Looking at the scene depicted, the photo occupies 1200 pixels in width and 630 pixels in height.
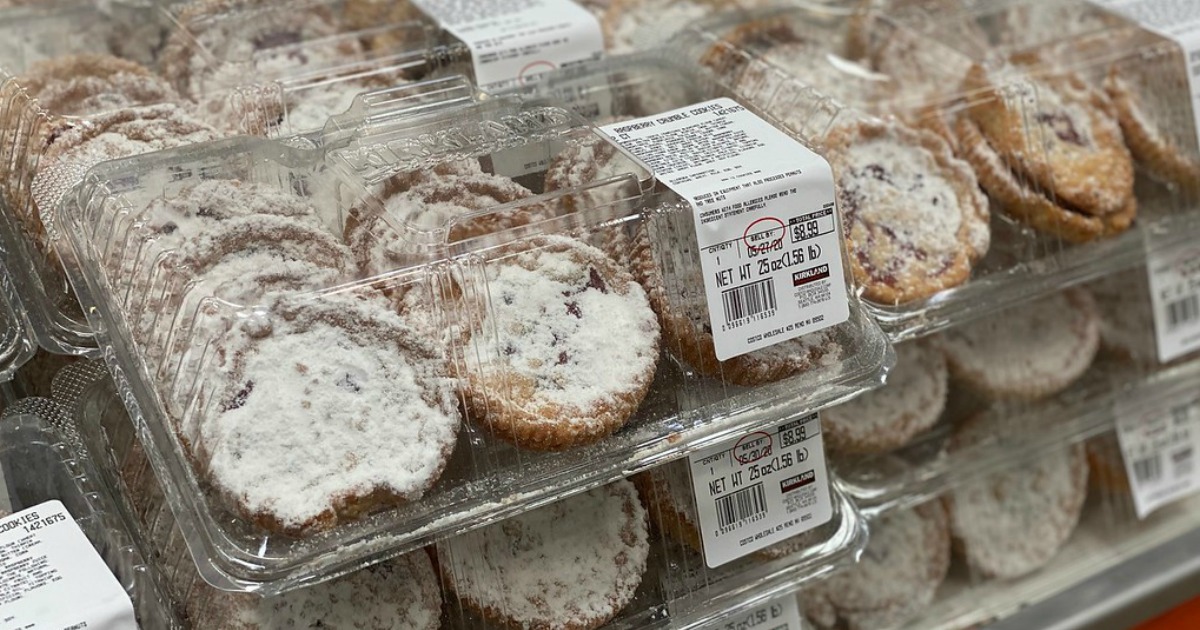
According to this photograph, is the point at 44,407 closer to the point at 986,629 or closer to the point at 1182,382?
the point at 986,629

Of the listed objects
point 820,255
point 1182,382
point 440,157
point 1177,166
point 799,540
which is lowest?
point 1182,382

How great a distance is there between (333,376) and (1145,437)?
152 cm

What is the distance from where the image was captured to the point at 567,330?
1301 mm

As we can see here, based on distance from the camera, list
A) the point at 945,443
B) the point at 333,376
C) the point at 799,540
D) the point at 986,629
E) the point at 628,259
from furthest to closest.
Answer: the point at 945,443 < the point at 986,629 < the point at 799,540 < the point at 628,259 < the point at 333,376

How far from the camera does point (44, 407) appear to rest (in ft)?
4.54

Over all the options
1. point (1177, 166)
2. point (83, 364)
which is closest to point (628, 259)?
point (83, 364)

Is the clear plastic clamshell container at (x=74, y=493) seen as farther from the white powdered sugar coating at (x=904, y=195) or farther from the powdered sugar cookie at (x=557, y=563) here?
the white powdered sugar coating at (x=904, y=195)

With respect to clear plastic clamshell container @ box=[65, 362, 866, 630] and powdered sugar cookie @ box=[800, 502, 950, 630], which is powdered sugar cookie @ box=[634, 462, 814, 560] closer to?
clear plastic clamshell container @ box=[65, 362, 866, 630]

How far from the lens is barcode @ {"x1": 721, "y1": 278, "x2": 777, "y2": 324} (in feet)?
4.29

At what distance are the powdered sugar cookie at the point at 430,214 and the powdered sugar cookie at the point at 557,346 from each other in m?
0.04

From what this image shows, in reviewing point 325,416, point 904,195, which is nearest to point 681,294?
point 325,416

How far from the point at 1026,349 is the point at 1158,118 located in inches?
16.3

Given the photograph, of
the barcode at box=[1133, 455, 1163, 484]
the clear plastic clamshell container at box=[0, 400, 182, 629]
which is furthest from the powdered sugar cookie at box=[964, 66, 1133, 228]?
the clear plastic clamshell container at box=[0, 400, 182, 629]

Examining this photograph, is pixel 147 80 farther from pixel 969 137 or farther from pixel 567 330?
pixel 969 137
